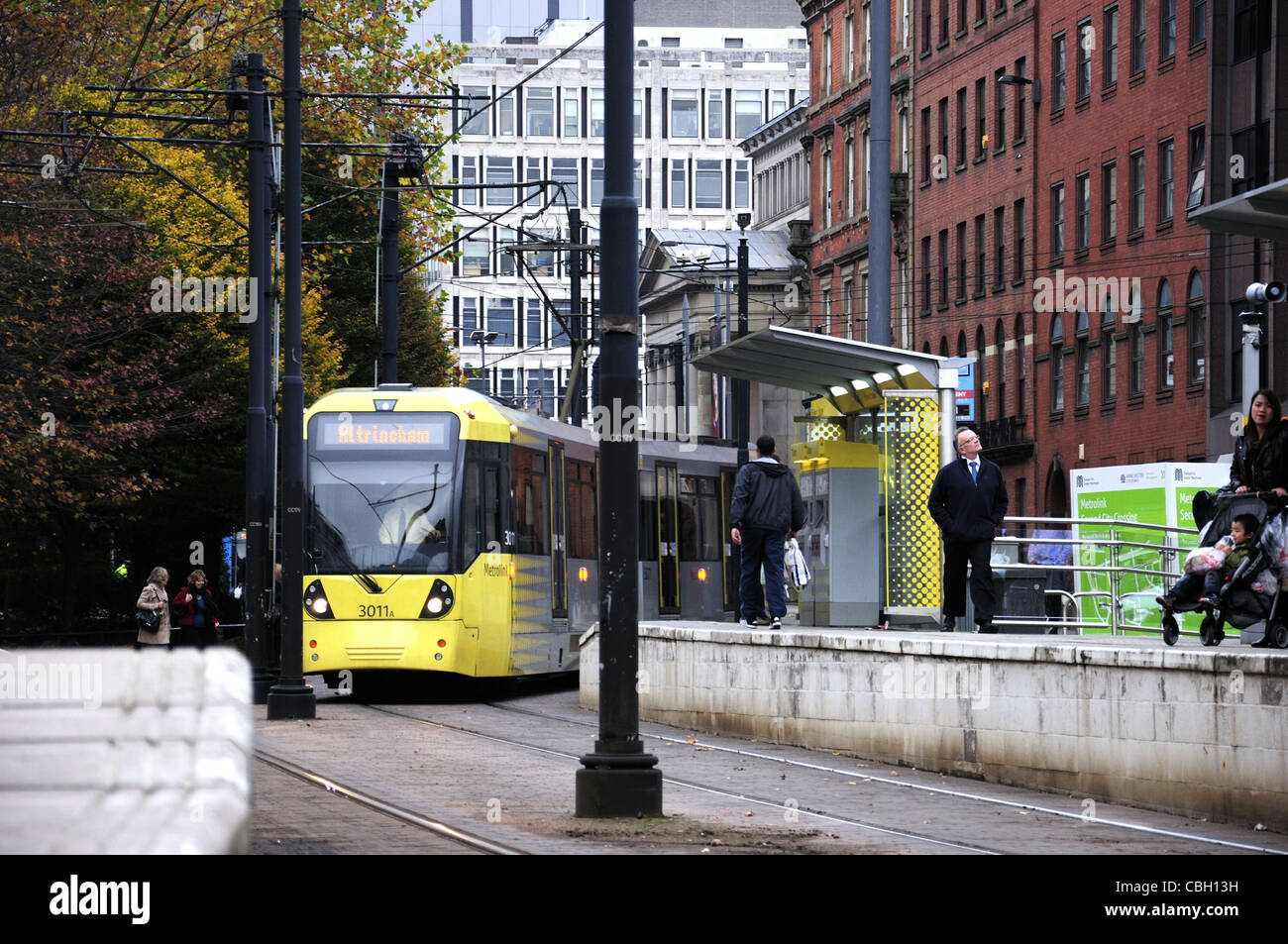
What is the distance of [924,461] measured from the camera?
848 inches

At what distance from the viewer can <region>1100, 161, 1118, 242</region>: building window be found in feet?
188

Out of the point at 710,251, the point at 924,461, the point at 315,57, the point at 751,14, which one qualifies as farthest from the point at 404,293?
the point at 751,14

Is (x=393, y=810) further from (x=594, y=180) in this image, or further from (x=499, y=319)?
(x=499, y=319)

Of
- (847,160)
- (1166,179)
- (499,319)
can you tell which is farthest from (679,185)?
(1166,179)

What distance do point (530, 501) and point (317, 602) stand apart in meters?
3.00

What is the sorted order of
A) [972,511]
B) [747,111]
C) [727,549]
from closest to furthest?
[972,511], [727,549], [747,111]

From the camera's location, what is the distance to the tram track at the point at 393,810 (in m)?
11.3

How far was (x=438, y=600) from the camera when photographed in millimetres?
24750

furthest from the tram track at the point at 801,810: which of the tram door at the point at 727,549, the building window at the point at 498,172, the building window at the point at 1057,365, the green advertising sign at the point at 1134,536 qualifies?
the building window at the point at 498,172

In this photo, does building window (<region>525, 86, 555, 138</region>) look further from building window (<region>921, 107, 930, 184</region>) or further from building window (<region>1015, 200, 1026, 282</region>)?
building window (<region>1015, 200, 1026, 282</region>)

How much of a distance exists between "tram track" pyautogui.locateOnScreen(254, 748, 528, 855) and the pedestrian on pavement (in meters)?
15.1

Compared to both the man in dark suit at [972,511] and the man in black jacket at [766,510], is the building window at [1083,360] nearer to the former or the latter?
the man in black jacket at [766,510]
